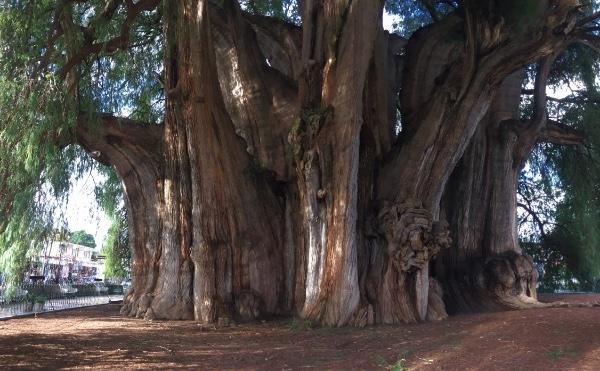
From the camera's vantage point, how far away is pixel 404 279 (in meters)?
10.1

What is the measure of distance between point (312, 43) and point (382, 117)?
2.06 m

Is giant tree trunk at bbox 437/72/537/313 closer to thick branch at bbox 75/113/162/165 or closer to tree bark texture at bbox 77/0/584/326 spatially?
tree bark texture at bbox 77/0/584/326

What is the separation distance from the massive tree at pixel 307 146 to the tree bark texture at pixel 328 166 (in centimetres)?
4

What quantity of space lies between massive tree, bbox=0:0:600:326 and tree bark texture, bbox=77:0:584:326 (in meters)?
0.04

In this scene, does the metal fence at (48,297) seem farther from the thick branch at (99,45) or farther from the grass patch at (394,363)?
the grass patch at (394,363)

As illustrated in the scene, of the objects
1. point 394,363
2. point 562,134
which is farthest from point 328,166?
point 562,134

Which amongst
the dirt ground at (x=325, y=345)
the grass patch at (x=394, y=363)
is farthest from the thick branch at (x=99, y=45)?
the grass patch at (x=394, y=363)

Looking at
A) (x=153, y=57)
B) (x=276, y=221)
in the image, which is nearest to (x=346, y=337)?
(x=276, y=221)

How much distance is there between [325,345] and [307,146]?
359 cm

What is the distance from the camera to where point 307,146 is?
991 centimetres

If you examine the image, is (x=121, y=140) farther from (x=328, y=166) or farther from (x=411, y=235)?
(x=411, y=235)

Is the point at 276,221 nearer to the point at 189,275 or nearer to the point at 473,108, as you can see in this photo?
the point at 189,275

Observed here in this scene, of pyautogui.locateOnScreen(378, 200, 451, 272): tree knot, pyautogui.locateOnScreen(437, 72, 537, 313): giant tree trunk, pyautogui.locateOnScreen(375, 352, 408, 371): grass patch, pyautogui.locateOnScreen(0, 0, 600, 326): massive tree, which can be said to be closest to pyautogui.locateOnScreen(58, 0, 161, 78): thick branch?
pyautogui.locateOnScreen(0, 0, 600, 326): massive tree

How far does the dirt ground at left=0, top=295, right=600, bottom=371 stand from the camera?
6137 millimetres
